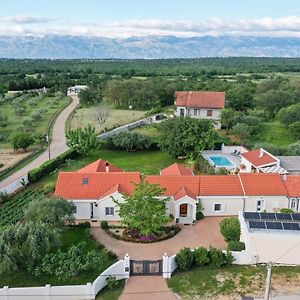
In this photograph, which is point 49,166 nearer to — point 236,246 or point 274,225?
point 236,246

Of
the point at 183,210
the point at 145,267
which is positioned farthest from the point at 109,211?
the point at 145,267

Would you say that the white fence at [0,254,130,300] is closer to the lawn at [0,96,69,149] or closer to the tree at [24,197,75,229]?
the tree at [24,197,75,229]

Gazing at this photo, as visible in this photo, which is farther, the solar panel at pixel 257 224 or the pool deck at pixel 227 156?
the pool deck at pixel 227 156

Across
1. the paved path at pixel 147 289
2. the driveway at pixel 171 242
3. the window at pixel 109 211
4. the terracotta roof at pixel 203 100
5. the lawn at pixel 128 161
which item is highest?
the terracotta roof at pixel 203 100

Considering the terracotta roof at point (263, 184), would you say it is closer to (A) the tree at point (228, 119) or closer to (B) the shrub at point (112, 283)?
(B) the shrub at point (112, 283)

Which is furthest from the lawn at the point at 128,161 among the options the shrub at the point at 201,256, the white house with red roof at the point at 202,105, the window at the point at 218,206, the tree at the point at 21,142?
the shrub at the point at 201,256

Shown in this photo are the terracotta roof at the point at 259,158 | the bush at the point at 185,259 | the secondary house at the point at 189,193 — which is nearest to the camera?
the bush at the point at 185,259
